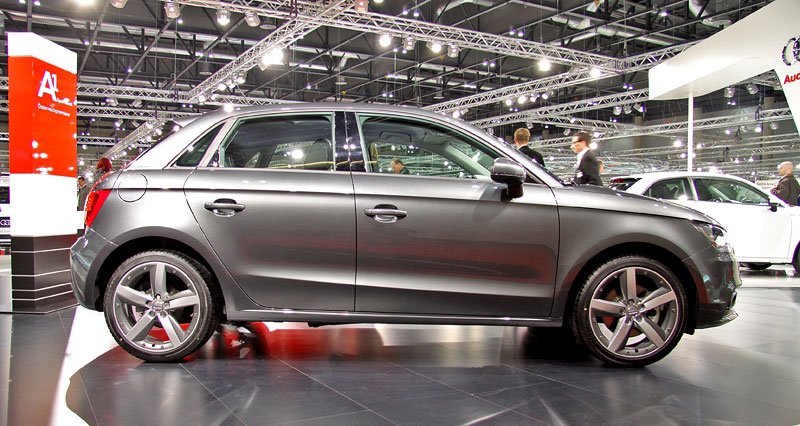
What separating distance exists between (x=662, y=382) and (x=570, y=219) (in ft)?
3.11

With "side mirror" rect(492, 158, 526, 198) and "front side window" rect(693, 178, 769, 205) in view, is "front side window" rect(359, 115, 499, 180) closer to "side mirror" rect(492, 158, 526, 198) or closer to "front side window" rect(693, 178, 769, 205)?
"side mirror" rect(492, 158, 526, 198)

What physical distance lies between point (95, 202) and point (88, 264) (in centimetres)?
34

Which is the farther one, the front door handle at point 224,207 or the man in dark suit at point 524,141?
the man in dark suit at point 524,141

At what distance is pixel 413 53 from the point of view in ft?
55.0

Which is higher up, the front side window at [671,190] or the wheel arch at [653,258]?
the front side window at [671,190]

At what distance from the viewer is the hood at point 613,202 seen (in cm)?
309

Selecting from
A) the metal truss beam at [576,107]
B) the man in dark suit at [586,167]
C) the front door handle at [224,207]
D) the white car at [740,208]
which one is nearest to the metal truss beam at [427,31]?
the metal truss beam at [576,107]

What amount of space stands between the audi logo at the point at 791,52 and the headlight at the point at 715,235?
5.11 m

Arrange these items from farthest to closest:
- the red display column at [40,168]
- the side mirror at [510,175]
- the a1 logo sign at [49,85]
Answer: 1. the a1 logo sign at [49,85]
2. the red display column at [40,168]
3. the side mirror at [510,175]

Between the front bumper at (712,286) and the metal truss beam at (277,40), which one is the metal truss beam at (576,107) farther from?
the front bumper at (712,286)

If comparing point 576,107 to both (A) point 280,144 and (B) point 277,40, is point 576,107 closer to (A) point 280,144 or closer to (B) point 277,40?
(B) point 277,40

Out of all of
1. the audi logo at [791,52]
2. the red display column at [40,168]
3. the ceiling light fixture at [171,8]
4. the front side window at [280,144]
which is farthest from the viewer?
the ceiling light fixture at [171,8]

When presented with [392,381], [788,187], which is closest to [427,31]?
[788,187]

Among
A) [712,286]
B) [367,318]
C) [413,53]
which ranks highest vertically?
[413,53]
